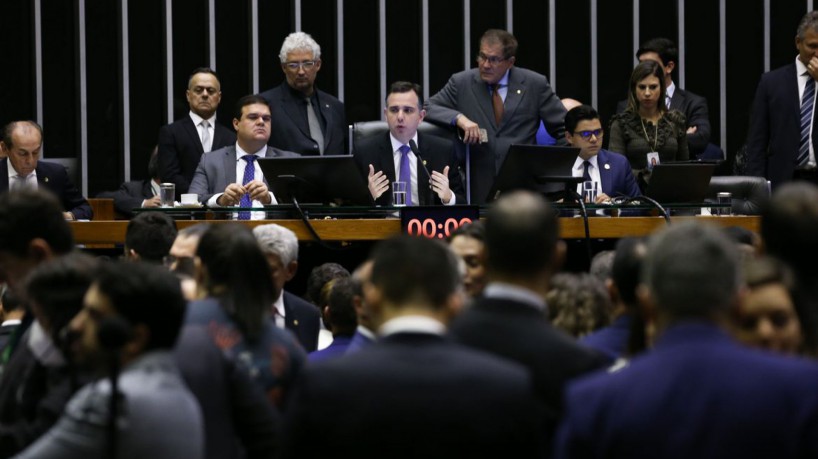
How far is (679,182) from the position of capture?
25.1ft

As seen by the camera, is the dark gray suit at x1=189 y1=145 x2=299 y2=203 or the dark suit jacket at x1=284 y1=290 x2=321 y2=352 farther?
the dark gray suit at x1=189 y1=145 x2=299 y2=203

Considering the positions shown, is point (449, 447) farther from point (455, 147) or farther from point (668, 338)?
point (455, 147)

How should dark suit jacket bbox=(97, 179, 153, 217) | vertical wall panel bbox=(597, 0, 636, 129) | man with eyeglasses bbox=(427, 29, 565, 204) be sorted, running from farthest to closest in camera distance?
vertical wall panel bbox=(597, 0, 636, 129)
dark suit jacket bbox=(97, 179, 153, 217)
man with eyeglasses bbox=(427, 29, 565, 204)

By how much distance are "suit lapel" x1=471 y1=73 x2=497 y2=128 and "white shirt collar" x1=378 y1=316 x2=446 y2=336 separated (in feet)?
20.9

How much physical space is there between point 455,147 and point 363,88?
8.37 feet

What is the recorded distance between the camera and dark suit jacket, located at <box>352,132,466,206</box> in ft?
27.9

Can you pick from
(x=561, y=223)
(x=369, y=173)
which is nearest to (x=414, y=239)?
(x=561, y=223)

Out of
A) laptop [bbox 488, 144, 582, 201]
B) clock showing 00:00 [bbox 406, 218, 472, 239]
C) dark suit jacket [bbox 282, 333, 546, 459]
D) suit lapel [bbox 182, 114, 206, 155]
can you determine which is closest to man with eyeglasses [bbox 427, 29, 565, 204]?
suit lapel [bbox 182, 114, 206, 155]

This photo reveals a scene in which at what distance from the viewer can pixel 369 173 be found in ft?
27.5

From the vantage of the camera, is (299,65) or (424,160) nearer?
(424,160)

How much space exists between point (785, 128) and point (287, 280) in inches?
179

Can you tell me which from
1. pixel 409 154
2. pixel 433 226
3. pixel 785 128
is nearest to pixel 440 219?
pixel 433 226

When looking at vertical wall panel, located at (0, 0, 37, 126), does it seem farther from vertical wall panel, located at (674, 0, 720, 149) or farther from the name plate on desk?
the name plate on desk

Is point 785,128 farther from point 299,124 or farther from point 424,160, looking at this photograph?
point 299,124
